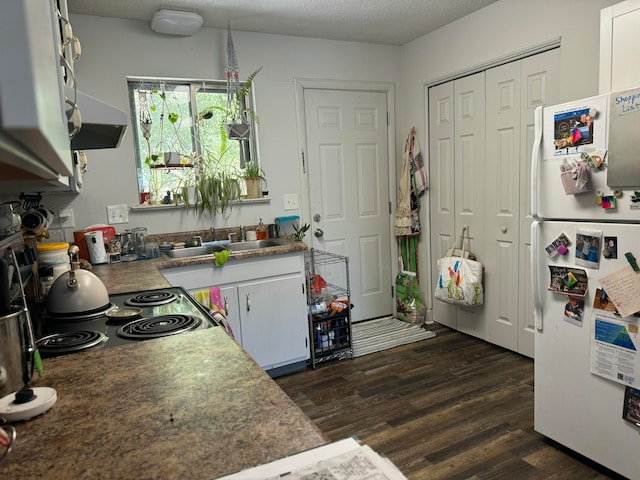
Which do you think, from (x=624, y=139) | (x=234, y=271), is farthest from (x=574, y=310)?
(x=234, y=271)

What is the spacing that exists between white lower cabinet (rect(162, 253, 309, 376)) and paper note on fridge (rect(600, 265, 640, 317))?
5.92 ft

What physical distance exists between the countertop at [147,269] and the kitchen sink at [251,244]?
0.17m

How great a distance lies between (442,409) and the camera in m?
2.45

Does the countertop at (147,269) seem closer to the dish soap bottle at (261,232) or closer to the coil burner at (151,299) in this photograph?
the coil burner at (151,299)

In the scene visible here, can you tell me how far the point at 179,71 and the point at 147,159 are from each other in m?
0.66

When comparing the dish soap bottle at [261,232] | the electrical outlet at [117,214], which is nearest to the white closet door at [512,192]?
the dish soap bottle at [261,232]

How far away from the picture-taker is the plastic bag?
3855mm

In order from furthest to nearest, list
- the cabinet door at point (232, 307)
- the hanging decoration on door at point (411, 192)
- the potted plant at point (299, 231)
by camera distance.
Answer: the hanging decoration on door at point (411, 192) < the potted plant at point (299, 231) < the cabinet door at point (232, 307)

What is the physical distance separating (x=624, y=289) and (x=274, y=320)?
195cm

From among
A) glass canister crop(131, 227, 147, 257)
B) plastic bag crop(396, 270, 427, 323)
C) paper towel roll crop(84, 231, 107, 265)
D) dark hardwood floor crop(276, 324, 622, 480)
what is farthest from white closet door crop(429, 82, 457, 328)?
paper towel roll crop(84, 231, 107, 265)

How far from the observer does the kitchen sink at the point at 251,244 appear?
10.5 feet

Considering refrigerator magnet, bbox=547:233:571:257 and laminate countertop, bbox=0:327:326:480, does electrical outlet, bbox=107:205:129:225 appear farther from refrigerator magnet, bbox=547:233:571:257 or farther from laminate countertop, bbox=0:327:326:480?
refrigerator magnet, bbox=547:233:571:257

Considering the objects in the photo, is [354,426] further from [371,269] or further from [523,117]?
[523,117]

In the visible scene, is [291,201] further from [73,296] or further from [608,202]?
[608,202]
